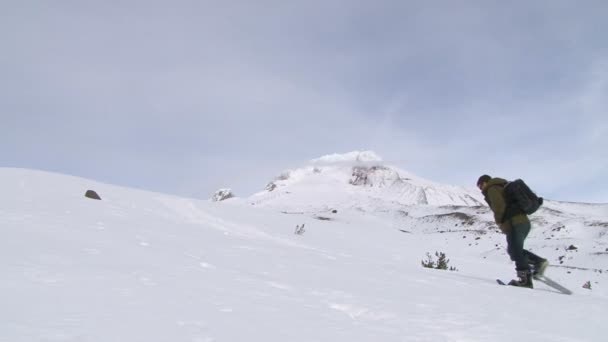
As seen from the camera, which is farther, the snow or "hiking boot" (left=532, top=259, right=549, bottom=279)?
"hiking boot" (left=532, top=259, right=549, bottom=279)

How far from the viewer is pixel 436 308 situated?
3.47 metres

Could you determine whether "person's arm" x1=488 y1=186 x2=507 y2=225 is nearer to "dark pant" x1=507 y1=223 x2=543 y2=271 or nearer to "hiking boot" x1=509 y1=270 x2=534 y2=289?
"dark pant" x1=507 y1=223 x2=543 y2=271

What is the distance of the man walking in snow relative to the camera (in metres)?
5.53

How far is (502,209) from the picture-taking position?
5.65 m

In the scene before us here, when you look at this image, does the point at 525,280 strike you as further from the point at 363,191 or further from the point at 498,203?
the point at 363,191

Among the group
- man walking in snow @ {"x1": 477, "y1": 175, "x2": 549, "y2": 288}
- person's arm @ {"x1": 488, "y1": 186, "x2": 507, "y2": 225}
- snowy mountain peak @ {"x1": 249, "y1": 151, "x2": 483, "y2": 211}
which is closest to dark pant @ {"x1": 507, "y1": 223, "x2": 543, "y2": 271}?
man walking in snow @ {"x1": 477, "y1": 175, "x2": 549, "y2": 288}

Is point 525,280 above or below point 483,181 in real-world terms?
below

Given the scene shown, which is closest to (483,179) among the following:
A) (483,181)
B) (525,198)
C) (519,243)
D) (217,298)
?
(483,181)

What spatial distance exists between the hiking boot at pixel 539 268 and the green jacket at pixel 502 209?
0.52 meters

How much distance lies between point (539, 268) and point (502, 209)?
0.81m

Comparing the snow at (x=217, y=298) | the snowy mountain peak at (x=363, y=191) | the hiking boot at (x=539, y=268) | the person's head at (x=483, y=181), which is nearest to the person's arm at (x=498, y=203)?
the person's head at (x=483, y=181)

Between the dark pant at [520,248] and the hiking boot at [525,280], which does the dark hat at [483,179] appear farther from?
the hiking boot at [525,280]

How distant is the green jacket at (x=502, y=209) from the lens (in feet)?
18.5

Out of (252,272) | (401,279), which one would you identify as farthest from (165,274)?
(401,279)
